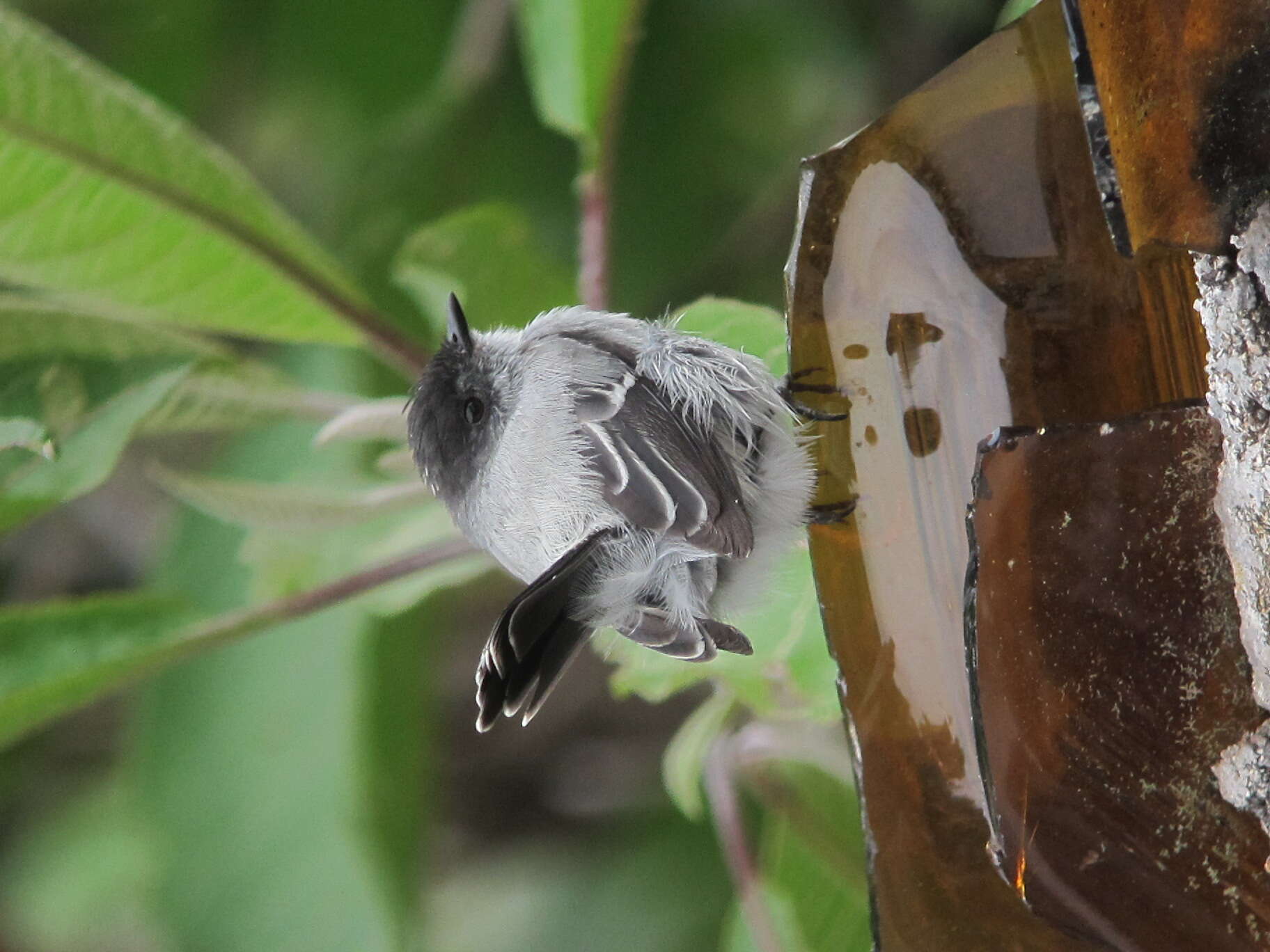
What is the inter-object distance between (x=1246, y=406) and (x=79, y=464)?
1096 mm

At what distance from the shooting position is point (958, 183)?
2.56 feet

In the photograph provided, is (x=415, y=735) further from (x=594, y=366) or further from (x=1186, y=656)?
(x=1186, y=656)

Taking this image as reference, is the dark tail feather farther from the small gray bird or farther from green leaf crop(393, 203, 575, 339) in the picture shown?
green leaf crop(393, 203, 575, 339)

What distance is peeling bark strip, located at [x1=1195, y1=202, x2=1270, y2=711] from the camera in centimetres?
65

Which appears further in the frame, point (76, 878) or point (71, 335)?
point (76, 878)

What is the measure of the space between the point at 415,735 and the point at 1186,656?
1.56 m

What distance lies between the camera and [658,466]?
1.06 metres

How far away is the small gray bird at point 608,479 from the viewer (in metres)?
1.01

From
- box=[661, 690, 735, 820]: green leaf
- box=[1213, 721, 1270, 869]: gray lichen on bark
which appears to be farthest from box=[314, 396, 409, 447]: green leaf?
box=[1213, 721, 1270, 869]: gray lichen on bark

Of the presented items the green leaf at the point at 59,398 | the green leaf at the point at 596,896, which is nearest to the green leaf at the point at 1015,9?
the green leaf at the point at 59,398

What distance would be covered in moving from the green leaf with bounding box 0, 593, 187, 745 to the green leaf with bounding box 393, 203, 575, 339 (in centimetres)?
51

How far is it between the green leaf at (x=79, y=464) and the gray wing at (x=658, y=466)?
51 centimetres

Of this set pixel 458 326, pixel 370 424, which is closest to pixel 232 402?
pixel 370 424

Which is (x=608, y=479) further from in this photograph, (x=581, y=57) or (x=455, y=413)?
(x=581, y=57)
